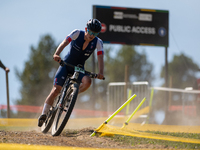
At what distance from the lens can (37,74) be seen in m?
51.6

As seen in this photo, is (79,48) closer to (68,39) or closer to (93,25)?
(68,39)

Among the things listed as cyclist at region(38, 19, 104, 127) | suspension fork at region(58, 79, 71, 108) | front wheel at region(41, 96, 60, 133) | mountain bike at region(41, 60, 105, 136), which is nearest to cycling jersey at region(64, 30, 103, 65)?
cyclist at region(38, 19, 104, 127)

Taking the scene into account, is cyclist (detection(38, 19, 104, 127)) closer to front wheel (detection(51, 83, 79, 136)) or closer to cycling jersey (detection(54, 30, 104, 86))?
cycling jersey (detection(54, 30, 104, 86))

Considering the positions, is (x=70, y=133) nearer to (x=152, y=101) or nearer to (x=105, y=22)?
(x=152, y=101)

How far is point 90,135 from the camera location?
20.4 ft

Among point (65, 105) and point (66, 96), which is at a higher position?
point (66, 96)

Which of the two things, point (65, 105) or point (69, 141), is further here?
point (65, 105)

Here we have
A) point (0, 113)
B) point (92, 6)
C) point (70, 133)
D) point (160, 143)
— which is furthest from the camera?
point (92, 6)

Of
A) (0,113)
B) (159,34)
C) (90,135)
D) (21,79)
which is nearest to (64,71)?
(90,135)

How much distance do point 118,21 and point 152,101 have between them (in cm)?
420

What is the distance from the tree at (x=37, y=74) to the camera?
1982 inches

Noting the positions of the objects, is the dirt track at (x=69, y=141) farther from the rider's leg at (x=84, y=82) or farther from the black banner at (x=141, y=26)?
the black banner at (x=141, y=26)

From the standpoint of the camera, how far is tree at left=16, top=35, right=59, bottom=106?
50.3 metres

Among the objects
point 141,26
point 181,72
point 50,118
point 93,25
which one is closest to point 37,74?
point 181,72
